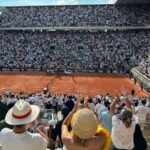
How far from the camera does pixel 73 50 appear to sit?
56.4 m

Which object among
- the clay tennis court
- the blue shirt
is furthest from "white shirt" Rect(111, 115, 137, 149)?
the clay tennis court

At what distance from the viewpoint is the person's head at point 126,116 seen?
230 inches

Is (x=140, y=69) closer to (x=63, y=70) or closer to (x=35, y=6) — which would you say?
(x=63, y=70)


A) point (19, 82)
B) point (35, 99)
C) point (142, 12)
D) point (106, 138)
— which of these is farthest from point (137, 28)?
point (106, 138)

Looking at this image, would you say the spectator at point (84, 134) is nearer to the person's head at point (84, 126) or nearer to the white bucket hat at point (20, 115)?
the person's head at point (84, 126)

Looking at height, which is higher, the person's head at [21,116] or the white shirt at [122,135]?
the person's head at [21,116]

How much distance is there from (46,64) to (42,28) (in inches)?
427

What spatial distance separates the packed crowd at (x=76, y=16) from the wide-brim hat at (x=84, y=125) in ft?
187

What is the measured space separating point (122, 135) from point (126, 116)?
54 centimetres

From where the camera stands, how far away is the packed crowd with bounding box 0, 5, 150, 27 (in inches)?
2410

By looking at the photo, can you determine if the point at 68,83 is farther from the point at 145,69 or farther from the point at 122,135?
the point at 122,135

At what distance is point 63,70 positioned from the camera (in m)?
50.0

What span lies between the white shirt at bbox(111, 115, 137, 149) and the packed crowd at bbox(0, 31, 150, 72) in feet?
143

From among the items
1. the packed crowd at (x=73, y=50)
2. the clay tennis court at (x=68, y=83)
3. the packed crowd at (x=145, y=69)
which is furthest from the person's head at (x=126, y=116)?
the packed crowd at (x=73, y=50)
